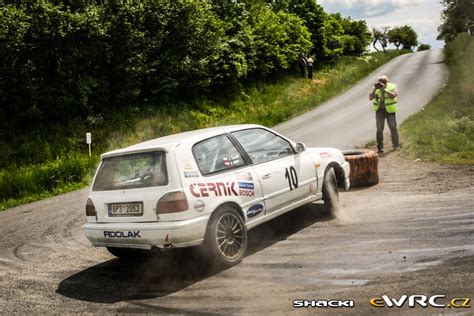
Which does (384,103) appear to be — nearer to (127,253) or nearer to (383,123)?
(383,123)

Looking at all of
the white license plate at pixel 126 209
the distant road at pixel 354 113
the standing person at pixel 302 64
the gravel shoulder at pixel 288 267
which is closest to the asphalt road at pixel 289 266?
the gravel shoulder at pixel 288 267

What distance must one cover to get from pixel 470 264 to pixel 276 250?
2347 millimetres

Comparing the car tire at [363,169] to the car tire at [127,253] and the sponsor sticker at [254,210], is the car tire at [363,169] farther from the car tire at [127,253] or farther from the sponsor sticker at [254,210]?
the car tire at [127,253]

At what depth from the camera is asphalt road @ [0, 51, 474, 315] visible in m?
4.63

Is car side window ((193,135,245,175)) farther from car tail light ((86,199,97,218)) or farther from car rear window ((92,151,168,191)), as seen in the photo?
car tail light ((86,199,97,218))

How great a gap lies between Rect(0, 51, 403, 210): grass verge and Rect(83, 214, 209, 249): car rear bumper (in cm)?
887

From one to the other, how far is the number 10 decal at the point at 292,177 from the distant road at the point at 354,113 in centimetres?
827

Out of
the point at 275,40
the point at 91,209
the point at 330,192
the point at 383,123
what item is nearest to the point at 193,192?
the point at 91,209

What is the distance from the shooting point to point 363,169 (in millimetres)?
9836

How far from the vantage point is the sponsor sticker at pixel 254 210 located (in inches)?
240

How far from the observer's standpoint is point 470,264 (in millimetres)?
4848

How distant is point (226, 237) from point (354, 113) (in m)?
17.8

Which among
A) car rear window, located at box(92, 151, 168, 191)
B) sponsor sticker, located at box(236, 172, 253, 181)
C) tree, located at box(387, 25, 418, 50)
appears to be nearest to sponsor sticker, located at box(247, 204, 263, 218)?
sponsor sticker, located at box(236, 172, 253, 181)

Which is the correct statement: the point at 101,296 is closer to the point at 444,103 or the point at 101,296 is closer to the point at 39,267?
the point at 39,267
